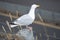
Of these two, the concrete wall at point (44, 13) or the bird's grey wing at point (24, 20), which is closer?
the bird's grey wing at point (24, 20)

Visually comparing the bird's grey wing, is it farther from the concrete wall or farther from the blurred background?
the concrete wall

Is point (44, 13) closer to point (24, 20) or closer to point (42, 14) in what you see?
point (42, 14)

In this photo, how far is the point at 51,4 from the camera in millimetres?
2748

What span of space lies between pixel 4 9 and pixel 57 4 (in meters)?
1.13

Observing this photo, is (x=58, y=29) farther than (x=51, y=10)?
No

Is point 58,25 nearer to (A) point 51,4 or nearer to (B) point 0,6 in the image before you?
(A) point 51,4

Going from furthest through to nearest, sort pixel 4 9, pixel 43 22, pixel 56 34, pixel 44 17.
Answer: pixel 4 9, pixel 44 17, pixel 43 22, pixel 56 34

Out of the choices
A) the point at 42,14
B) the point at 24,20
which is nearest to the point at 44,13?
the point at 42,14

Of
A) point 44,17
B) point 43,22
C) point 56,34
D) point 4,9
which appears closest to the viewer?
point 56,34

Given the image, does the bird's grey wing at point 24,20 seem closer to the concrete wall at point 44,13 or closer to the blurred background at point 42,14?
the blurred background at point 42,14

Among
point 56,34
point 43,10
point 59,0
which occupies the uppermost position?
point 59,0

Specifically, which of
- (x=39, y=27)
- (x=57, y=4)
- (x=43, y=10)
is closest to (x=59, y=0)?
(x=57, y=4)

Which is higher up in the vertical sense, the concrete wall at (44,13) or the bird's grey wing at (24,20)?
the bird's grey wing at (24,20)

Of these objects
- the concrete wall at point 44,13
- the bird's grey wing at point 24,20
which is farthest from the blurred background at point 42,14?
the bird's grey wing at point 24,20
